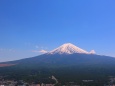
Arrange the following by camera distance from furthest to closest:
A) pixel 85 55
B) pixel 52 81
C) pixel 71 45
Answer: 1. pixel 71 45
2. pixel 85 55
3. pixel 52 81

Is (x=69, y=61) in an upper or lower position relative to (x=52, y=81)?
upper

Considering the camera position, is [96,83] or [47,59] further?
[47,59]

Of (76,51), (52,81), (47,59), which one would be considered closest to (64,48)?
(76,51)

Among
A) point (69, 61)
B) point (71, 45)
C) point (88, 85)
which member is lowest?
point (88, 85)

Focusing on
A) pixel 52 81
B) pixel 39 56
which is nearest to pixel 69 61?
pixel 39 56

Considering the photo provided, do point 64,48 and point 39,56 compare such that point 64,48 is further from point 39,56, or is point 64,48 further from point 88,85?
point 88,85

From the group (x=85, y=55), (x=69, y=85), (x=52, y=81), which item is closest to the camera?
(x=69, y=85)

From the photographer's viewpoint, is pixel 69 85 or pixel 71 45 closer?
pixel 69 85

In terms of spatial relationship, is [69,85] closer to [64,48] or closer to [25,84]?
[25,84]

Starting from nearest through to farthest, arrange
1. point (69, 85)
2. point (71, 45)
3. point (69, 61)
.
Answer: point (69, 85) < point (69, 61) < point (71, 45)
